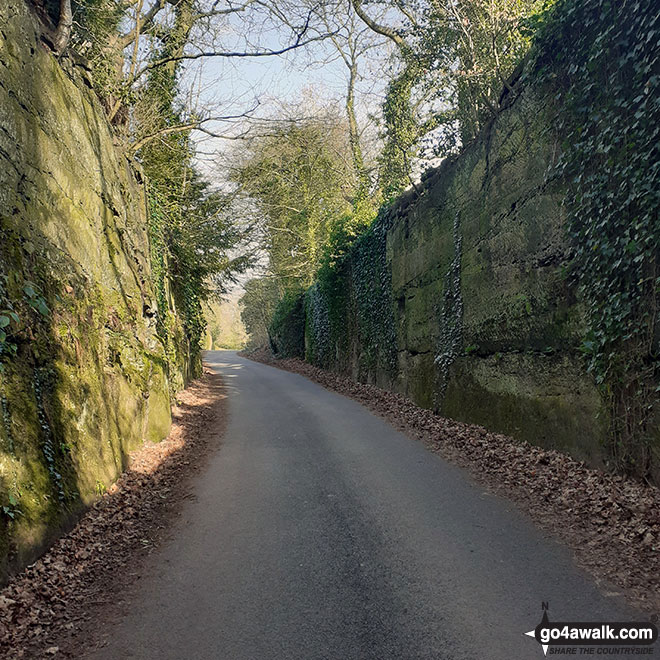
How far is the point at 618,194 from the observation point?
555 centimetres

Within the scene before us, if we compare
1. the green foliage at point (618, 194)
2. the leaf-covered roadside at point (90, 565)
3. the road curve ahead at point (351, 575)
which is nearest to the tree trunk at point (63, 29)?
the leaf-covered roadside at point (90, 565)

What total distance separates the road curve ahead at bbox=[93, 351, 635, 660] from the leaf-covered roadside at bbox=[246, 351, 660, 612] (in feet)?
0.82

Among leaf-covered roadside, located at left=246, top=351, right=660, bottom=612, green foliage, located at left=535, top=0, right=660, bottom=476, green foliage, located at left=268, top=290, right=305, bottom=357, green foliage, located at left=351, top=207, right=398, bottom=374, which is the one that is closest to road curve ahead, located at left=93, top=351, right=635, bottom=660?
leaf-covered roadside, located at left=246, top=351, right=660, bottom=612

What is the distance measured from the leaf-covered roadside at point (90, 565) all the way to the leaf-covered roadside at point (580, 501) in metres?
4.32

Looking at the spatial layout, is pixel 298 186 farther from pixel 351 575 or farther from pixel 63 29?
pixel 351 575

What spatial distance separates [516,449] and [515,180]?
4755mm

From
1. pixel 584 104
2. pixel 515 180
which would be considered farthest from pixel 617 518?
pixel 515 180

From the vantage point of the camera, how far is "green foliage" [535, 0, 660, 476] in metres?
5.16

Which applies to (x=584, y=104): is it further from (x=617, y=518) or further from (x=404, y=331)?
(x=404, y=331)

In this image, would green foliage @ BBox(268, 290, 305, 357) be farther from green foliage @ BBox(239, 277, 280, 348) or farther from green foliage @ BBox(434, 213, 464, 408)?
green foliage @ BBox(434, 213, 464, 408)

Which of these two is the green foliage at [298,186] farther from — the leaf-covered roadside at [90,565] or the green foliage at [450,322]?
the leaf-covered roadside at [90,565]

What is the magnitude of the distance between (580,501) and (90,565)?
539 centimetres

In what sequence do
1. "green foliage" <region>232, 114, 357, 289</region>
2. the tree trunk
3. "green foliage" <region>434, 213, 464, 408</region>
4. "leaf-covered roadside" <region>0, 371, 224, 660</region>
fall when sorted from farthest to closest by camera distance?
"green foliage" <region>232, 114, 357, 289</region> < "green foliage" <region>434, 213, 464, 408</region> < the tree trunk < "leaf-covered roadside" <region>0, 371, 224, 660</region>


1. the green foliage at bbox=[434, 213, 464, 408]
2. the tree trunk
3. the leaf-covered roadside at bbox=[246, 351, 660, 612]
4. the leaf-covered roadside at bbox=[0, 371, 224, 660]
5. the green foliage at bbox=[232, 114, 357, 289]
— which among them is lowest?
the leaf-covered roadside at bbox=[0, 371, 224, 660]
